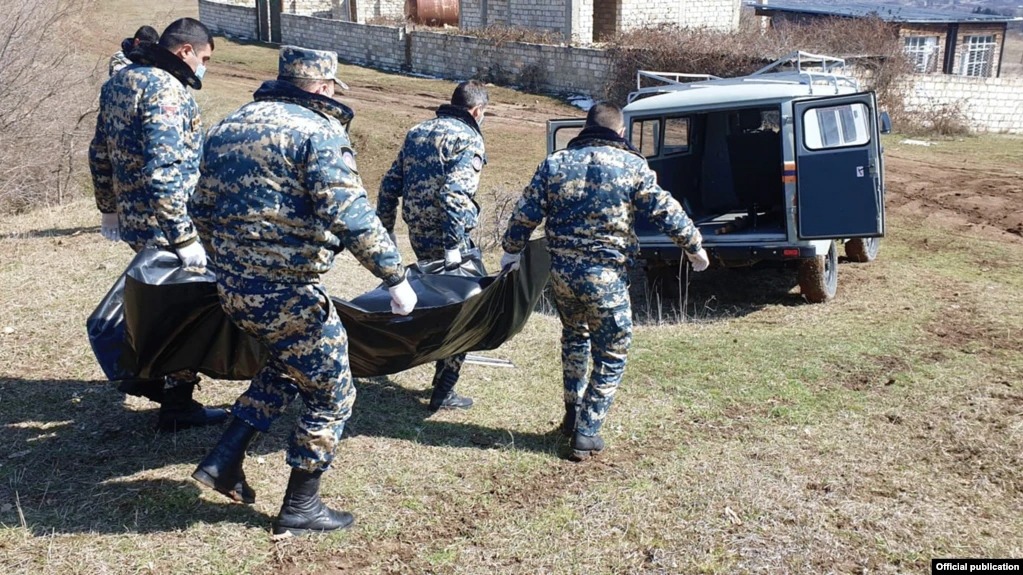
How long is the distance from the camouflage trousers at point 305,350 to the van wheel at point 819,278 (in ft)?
17.4

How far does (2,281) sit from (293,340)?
5.09 metres

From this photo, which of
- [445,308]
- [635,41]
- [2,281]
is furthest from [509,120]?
[445,308]

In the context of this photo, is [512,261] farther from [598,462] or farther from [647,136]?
[647,136]

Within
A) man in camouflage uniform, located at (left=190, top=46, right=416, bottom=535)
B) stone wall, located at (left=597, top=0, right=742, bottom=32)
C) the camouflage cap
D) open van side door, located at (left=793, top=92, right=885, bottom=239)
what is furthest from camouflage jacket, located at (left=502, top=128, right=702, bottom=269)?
stone wall, located at (left=597, top=0, right=742, bottom=32)

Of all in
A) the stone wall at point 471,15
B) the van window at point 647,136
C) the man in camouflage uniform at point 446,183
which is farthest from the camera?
the stone wall at point 471,15

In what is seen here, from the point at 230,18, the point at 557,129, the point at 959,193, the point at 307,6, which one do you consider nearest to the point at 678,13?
the point at 307,6

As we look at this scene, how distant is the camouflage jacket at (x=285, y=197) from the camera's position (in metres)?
3.46

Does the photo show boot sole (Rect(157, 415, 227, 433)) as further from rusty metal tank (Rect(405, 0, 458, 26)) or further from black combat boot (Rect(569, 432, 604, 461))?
rusty metal tank (Rect(405, 0, 458, 26))

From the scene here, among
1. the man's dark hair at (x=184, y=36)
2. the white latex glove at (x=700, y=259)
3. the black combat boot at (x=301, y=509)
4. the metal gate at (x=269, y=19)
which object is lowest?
the black combat boot at (x=301, y=509)

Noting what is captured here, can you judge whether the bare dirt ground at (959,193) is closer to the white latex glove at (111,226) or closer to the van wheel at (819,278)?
the van wheel at (819,278)

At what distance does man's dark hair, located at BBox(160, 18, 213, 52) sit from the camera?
15.2ft

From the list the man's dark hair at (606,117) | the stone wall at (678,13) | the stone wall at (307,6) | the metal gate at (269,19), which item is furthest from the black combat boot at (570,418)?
the stone wall at (307,6)

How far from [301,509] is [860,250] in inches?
299

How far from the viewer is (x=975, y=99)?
21375 mm
